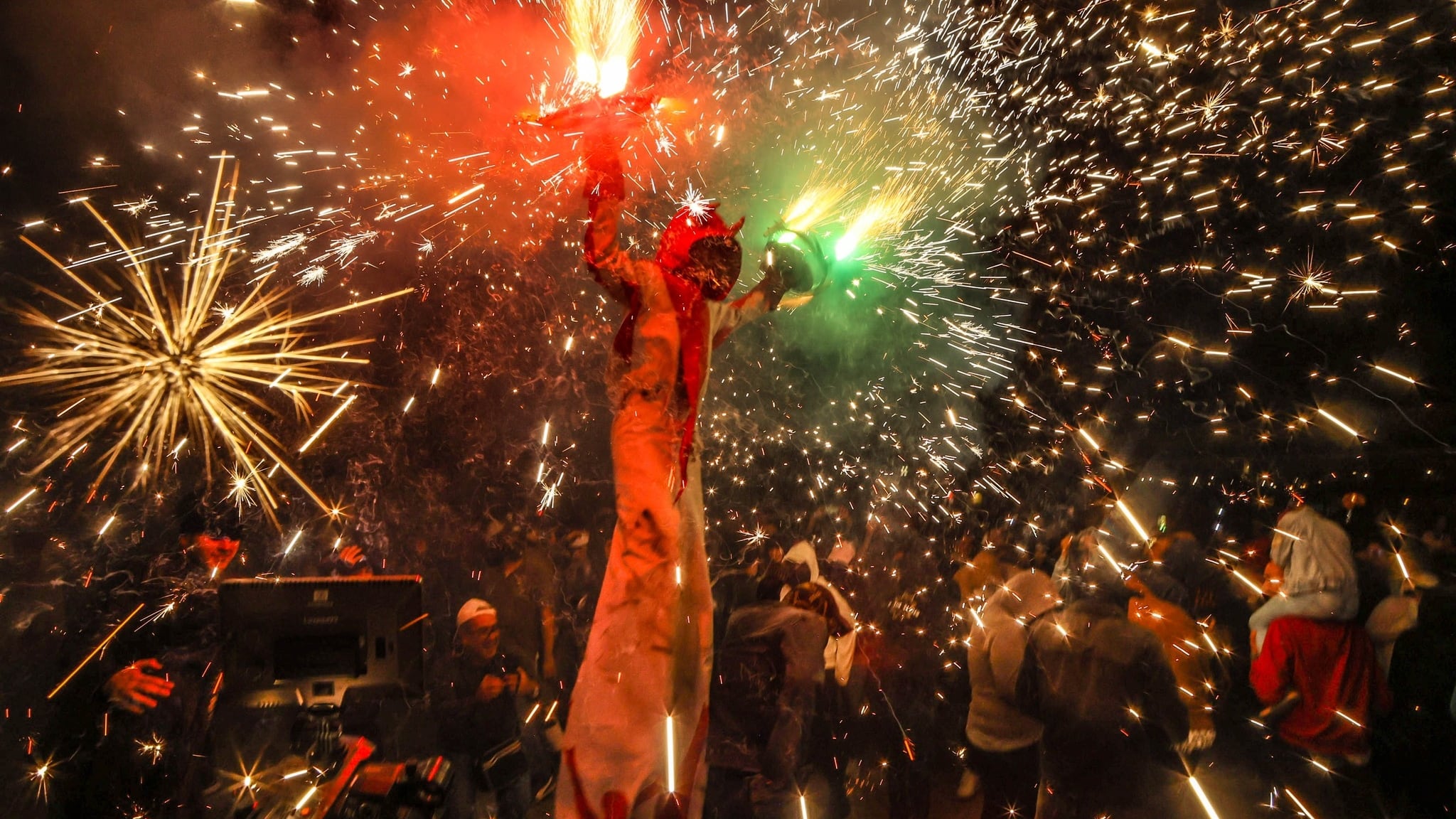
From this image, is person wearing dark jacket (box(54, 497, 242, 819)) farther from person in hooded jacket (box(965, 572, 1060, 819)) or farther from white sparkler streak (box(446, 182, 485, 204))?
person in hooded jacket (box(965, 572, 1060, 819))

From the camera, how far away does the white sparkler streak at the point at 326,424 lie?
2.48 m

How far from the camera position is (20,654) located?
2320 millimetres

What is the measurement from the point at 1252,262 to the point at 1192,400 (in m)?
0.55

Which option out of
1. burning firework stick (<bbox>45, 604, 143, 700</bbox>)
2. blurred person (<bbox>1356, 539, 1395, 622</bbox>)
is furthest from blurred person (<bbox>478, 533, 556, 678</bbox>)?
blurred person (<bbox>1356, 539, 1395, 622</bbox>)

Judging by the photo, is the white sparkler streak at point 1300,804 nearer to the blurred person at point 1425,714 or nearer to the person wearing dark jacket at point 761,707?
the blurred person at point 1425,714

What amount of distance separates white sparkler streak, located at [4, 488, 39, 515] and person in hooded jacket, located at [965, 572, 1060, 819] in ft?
11.3

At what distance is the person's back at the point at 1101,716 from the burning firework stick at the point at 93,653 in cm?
311

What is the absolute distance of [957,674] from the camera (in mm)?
2391

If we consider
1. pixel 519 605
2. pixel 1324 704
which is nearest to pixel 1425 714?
pixel 1324 704

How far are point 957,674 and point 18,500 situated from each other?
342 cm

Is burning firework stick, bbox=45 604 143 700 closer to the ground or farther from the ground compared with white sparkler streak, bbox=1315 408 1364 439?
farther from the ground

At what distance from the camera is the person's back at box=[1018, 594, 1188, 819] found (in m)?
2.15

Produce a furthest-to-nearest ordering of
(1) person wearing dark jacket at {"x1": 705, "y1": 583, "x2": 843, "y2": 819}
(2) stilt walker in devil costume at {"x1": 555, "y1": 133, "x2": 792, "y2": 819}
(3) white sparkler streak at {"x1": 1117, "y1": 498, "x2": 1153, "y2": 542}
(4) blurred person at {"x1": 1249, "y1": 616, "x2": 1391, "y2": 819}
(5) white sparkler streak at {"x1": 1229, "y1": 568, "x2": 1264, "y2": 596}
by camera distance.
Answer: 1. (3) white sparkler streak at {"x1": 1117, "y1": 498, "x2": 1153, "y2": 542}
2. (5) white sparkler streak at {"x1": 1229, "y1": 568, "x2": 1264, "y2": 596}
3. (4) blurred person at {"x1": 1249, "y1": 616, "x2": 1391, "y2": 819}
4. (1) person wearing dark jacket at {"x1": 705, "y1": 583, "x2": 843, "y2": 819}
5. (2) stilt walker in devil costume at {"x1": 555, "y1": 133, "x2": 792, "y2": 819}

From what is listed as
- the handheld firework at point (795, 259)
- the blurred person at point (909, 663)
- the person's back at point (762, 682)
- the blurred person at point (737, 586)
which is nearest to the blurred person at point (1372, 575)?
the blurred person at point (909, 663)
